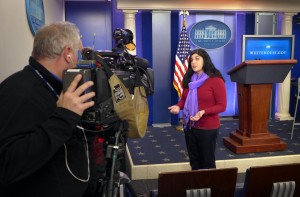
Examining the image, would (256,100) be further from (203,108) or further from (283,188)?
(283,188)

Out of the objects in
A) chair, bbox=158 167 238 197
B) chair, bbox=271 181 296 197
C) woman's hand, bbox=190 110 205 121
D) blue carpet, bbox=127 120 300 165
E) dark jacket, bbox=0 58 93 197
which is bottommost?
blue carpet, bbox=127 120 300 165

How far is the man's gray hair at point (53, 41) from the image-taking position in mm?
1012

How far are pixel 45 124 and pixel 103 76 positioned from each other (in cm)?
26

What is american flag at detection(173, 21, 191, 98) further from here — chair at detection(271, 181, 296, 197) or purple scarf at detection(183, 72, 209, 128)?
chair at detection(271, 181, 296, 197)

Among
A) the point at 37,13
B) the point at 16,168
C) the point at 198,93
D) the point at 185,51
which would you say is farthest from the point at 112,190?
the point at 185,51

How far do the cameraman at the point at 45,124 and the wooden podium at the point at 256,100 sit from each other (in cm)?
262

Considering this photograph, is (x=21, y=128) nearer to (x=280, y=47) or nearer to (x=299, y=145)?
(x=299, y=145)

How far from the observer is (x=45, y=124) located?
0.88m

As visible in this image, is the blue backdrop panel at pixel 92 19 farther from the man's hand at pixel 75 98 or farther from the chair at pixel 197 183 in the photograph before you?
the man's hand at pixel 75 98

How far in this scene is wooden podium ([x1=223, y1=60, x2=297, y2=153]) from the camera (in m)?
3.34

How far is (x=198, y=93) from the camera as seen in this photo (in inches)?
94.1

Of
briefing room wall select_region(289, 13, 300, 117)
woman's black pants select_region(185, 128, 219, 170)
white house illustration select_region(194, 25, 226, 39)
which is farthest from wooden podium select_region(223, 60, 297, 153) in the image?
briefing room wall select_region(289, 13, 300, 117)

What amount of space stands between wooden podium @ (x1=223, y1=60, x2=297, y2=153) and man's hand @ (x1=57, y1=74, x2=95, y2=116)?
2677mm

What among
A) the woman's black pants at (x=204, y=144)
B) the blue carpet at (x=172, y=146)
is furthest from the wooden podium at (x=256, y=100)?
the woman's black pants at (x=204, y=144)
